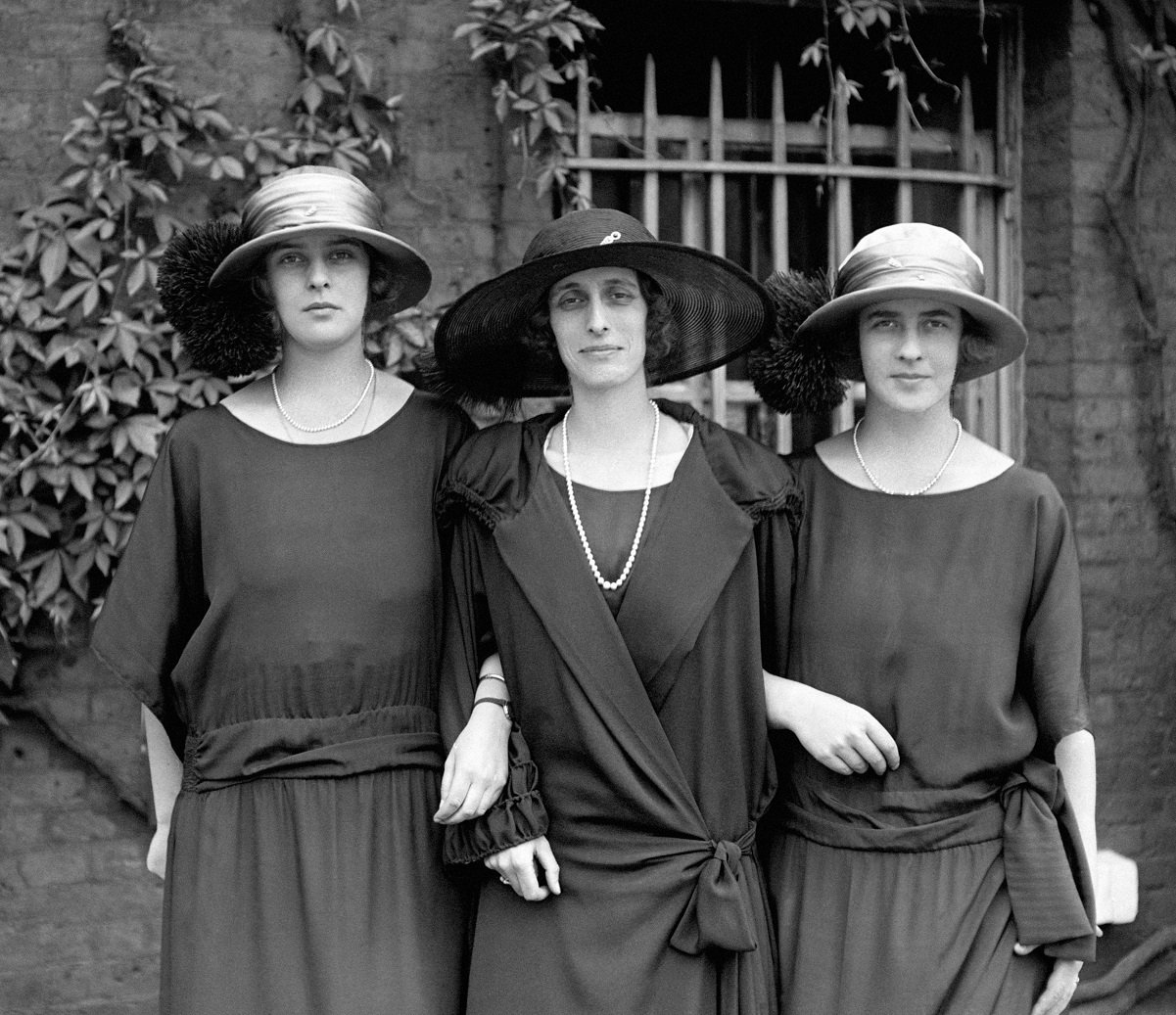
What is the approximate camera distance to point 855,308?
2.69 m

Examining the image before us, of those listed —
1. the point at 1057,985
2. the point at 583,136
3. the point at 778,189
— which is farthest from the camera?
the point at 778,189

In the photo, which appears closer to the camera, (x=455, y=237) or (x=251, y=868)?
(x=251, y=868)

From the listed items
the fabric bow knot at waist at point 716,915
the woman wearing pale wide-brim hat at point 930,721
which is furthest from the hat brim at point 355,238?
the fabric bow knot at waist at point 716,915

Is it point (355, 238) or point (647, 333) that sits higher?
point (355, 238)

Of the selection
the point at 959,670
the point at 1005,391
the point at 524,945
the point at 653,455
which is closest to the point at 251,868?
the point at 524,945

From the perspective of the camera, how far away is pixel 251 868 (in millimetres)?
2625

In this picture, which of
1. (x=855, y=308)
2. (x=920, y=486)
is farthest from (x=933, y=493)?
(x=855, y=308)

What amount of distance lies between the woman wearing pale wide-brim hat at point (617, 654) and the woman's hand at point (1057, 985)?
479mm

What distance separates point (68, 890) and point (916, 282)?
282 cm

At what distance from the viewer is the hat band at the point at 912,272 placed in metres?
2.60

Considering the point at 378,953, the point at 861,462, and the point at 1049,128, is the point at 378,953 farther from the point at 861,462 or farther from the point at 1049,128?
the point at 1049,128

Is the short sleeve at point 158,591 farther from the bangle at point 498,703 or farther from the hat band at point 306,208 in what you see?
the bangle at point 498,703

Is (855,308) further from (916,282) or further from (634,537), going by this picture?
(634,537)

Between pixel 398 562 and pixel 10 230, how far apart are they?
1.83 metres
